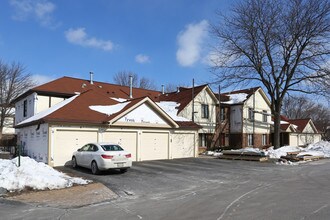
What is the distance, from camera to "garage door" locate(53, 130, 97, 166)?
2002 cm

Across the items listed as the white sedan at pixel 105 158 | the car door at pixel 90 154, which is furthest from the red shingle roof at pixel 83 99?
the white sedan at pixel 105 158

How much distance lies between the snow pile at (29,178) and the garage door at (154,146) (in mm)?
10128

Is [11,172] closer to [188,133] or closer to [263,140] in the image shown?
[188,133]

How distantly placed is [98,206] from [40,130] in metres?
13.0

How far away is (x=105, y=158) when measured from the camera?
53.9ft

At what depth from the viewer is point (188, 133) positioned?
28.2m

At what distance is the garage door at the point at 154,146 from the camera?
24.4 metres

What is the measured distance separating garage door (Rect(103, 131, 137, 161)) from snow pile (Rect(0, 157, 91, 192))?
307 inches

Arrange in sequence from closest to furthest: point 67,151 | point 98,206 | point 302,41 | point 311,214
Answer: point 311,214 → point 98,206 → point 67,151 → point 302,41

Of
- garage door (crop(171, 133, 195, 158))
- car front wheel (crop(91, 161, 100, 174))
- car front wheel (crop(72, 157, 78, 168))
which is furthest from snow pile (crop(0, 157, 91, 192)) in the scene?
garage door (crop(171, 133, 195, 158))

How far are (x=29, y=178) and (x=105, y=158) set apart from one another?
4.20 m

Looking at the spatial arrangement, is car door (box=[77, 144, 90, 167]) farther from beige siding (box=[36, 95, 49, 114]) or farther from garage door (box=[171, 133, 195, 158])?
beige siding (box=[36, 95, 49, 114])

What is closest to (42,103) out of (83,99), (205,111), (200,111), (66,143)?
(83,99)

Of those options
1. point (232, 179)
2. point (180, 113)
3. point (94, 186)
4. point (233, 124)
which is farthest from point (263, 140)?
point (94, 186)
